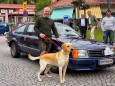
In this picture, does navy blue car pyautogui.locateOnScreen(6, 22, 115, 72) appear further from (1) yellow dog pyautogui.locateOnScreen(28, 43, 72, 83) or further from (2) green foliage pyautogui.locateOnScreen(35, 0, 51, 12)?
(2) green foliage pyautogui.locateOnScreen(35, 0, 51, 12)

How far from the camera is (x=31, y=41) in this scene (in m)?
9.71

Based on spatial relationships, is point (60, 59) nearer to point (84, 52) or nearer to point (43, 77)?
point (84, 52)

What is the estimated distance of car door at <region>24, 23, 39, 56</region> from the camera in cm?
937

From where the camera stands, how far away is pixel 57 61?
285 inches

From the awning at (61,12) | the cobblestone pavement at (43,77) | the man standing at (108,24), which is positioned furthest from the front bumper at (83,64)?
the awning at (61,12)

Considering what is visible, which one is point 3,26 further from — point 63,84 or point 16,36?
point 63,84

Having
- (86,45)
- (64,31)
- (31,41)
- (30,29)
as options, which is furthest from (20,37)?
(86,45)

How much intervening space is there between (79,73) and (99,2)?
24.6 meters

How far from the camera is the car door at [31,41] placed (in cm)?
937

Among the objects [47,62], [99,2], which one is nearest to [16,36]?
[47,62]

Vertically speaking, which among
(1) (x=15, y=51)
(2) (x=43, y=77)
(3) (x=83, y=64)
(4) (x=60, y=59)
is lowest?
(2) (x=43, y=77)

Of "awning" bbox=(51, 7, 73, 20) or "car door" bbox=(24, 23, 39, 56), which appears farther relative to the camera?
"awning" bbox=(51, 7, 73, 20)

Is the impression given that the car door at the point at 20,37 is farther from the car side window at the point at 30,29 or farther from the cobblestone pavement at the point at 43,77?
the cobblestone pavement at the point at 43,77

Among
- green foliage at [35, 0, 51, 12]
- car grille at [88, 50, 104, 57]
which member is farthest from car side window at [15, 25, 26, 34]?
green foliage at [35, 0, 51, 12]
